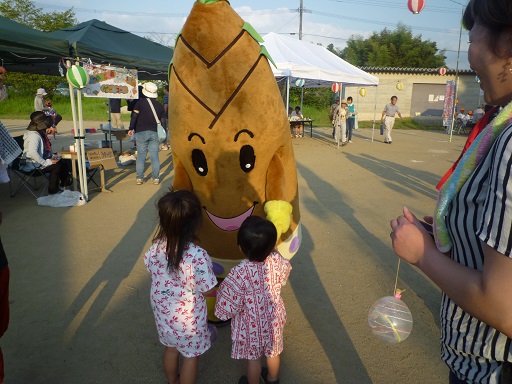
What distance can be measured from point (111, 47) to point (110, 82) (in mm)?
1230

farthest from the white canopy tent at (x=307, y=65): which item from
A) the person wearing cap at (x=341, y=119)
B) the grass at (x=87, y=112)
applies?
the grass at (x=87, y=112)

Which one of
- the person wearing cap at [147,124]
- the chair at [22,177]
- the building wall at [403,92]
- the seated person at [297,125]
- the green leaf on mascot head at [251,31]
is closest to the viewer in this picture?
the green leaf on mascot head at [251,31]

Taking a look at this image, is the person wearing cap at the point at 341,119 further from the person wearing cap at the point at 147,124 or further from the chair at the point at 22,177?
the chair at the point at 22,177

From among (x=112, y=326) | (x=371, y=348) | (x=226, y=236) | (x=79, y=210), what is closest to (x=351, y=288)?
(x=371, y=348)

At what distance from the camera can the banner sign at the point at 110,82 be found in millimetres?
6441

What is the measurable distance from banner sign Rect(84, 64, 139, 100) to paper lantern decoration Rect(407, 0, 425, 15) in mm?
6698

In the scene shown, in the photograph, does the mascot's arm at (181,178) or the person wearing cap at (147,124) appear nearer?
the mascot's arm at (181,178)

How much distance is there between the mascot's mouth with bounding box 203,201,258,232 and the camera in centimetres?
266

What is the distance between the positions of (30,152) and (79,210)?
4.61 ft

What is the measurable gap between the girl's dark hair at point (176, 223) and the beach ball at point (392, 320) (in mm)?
1064

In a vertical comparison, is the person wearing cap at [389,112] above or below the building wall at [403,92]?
below

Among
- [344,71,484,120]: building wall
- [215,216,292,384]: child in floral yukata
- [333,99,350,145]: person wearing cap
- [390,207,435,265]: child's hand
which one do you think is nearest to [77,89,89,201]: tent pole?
[215,216,292,384]: child in floral yukata

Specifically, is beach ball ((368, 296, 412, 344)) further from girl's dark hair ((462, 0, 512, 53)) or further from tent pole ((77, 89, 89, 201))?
tent pole ((77, 89, 89, 201))

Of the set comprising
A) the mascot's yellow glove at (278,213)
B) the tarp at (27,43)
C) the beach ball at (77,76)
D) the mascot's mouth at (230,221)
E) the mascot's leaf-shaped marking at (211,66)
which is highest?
the tarp at (27,43)
